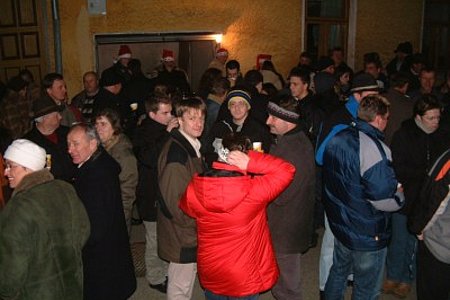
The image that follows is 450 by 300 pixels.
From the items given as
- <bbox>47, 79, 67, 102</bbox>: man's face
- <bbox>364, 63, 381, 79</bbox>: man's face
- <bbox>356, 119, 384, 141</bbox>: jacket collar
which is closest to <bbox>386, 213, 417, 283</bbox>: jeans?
<bbox>356, 119, 384, 141</bbox>: jacket collar

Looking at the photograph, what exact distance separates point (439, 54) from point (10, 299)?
1546 cm

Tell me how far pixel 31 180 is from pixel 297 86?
3931 millimetres

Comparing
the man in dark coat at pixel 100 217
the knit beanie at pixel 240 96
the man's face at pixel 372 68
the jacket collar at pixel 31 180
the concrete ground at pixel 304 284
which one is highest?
the man's face at pixel 372 68

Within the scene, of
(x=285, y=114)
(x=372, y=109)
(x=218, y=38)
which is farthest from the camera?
(x=218, y=38)

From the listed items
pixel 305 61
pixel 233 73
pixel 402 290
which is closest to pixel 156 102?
pixel 402 290

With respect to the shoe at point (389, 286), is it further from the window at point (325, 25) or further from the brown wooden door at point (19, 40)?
the window at point (325, 25)

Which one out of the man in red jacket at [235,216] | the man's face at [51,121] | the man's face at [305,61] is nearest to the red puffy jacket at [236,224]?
the man in red jacket at [235,216]

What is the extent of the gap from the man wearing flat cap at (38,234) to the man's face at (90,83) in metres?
4.66

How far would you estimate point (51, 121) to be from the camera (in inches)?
215

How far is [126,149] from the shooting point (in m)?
5.01

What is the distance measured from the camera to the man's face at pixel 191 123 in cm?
430

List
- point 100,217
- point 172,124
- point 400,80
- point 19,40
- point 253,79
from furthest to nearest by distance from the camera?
point 19,40
point 253,79
point 400,80
point 172,124
point 100,217

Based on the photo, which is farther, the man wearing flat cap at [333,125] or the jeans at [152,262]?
the jeans at [152,262]

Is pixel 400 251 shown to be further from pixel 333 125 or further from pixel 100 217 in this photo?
pixel 100 217
